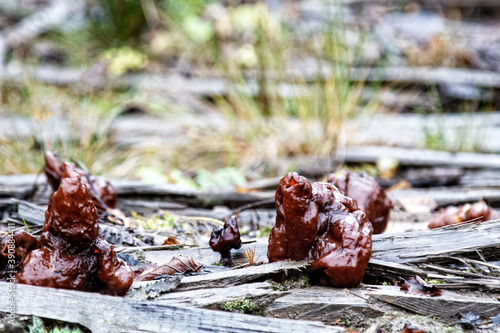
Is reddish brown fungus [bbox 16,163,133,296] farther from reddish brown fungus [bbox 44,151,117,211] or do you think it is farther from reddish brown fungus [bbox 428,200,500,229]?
reddish brown fungus [bbox 428,200,500,229]

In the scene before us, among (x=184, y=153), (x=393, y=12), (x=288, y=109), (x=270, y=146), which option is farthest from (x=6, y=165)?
(x=393, y=12)

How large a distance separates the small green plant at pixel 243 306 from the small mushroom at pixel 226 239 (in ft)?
1.35

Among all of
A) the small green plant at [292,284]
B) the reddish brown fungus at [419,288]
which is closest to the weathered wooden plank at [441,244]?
the reddish brown fungus at [419,288]

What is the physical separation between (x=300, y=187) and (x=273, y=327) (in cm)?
58

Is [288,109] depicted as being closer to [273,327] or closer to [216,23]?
[216,23]

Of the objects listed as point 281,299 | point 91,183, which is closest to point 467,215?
point 281,299

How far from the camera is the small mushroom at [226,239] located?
2.24 meters

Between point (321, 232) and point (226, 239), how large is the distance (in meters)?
0.51

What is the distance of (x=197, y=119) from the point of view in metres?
5.98

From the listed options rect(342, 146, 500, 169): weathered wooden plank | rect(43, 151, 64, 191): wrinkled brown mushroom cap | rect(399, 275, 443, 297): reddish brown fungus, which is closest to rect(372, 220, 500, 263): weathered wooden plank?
rect(399, 275, 443, 297): reddish brown fungus

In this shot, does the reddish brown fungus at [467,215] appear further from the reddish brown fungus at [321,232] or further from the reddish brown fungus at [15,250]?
the reddish brown fungus at [15,250]

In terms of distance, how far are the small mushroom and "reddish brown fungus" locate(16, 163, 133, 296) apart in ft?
1.74

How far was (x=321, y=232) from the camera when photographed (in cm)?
199

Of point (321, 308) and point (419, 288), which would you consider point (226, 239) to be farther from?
point (419, 288)
